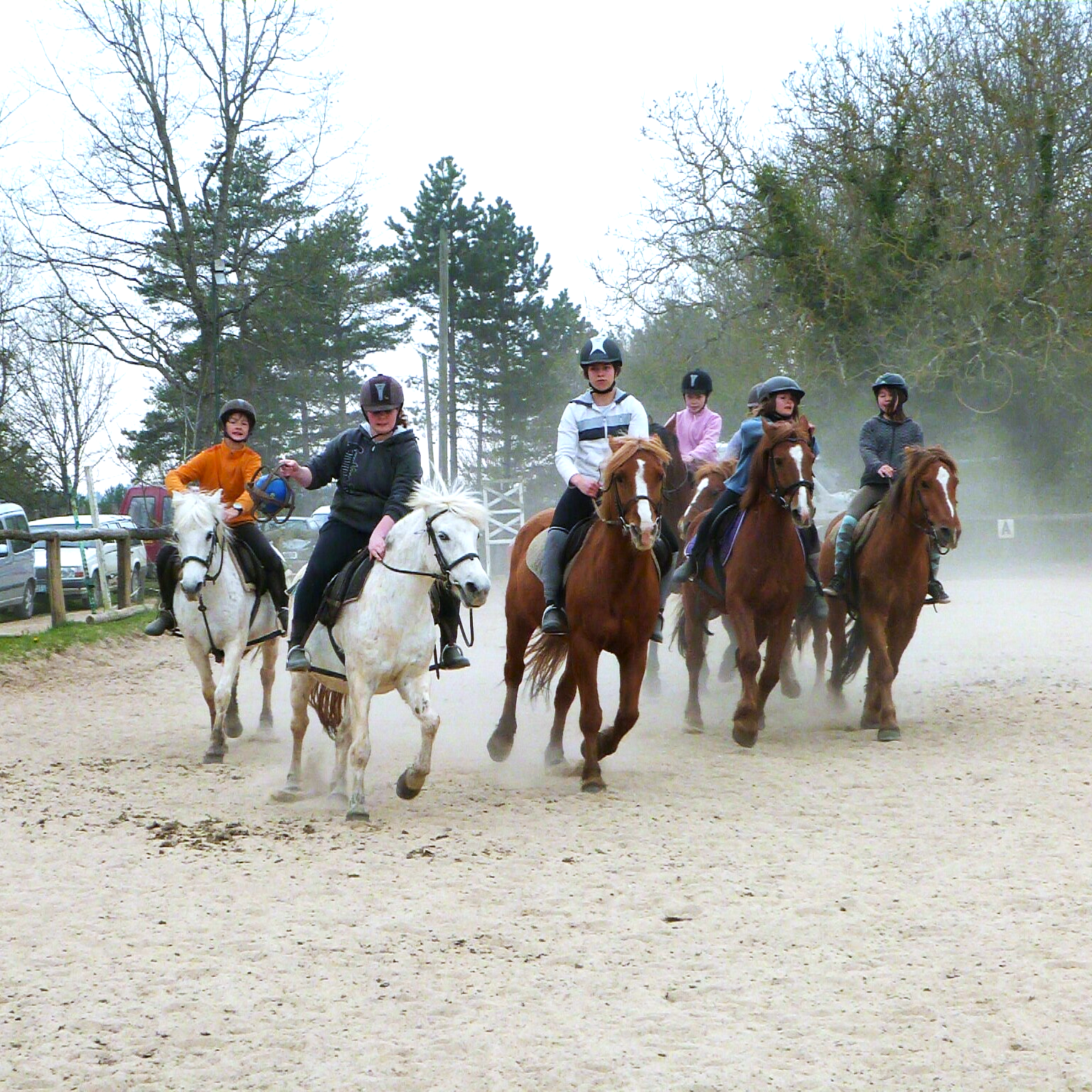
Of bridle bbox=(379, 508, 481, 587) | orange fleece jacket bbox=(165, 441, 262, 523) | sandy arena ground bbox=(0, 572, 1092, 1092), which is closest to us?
sandy arena ground bbox=(0, 572, 1092, 1092)

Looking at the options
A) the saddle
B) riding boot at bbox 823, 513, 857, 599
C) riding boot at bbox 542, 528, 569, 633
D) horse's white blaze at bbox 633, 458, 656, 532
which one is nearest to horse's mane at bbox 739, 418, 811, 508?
riding boot at bbox 823, 513, 857, 599

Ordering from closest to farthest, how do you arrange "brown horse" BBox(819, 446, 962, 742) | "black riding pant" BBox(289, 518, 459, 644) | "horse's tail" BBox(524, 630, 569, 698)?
"black riding pant" BBox(289, 518, 459, 644)
"horse's tail" BBox(524, 630, 569, 698)
"brown horse" BBox(819, 446, 962, 742)

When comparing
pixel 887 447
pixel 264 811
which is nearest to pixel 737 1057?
pixel 264 811

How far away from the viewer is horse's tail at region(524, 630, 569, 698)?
923 cm

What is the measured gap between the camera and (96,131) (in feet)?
84.8

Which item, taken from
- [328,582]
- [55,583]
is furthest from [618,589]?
[55,583]

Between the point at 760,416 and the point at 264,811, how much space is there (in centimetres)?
479

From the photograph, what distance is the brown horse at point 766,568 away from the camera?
9.53 metres

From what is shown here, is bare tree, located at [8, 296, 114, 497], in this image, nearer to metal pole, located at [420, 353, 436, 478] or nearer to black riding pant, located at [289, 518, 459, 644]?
metal pole, located at [420, 353, 436, 478]

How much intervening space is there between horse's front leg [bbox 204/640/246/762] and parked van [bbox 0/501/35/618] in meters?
13.4

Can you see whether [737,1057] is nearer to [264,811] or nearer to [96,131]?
[264,811]

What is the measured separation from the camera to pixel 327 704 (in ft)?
27.7

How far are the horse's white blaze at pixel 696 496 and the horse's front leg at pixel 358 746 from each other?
5148 millimetres

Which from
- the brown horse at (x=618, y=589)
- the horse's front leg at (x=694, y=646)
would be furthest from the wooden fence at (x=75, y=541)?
the brown horse at (x=618, y=589)
